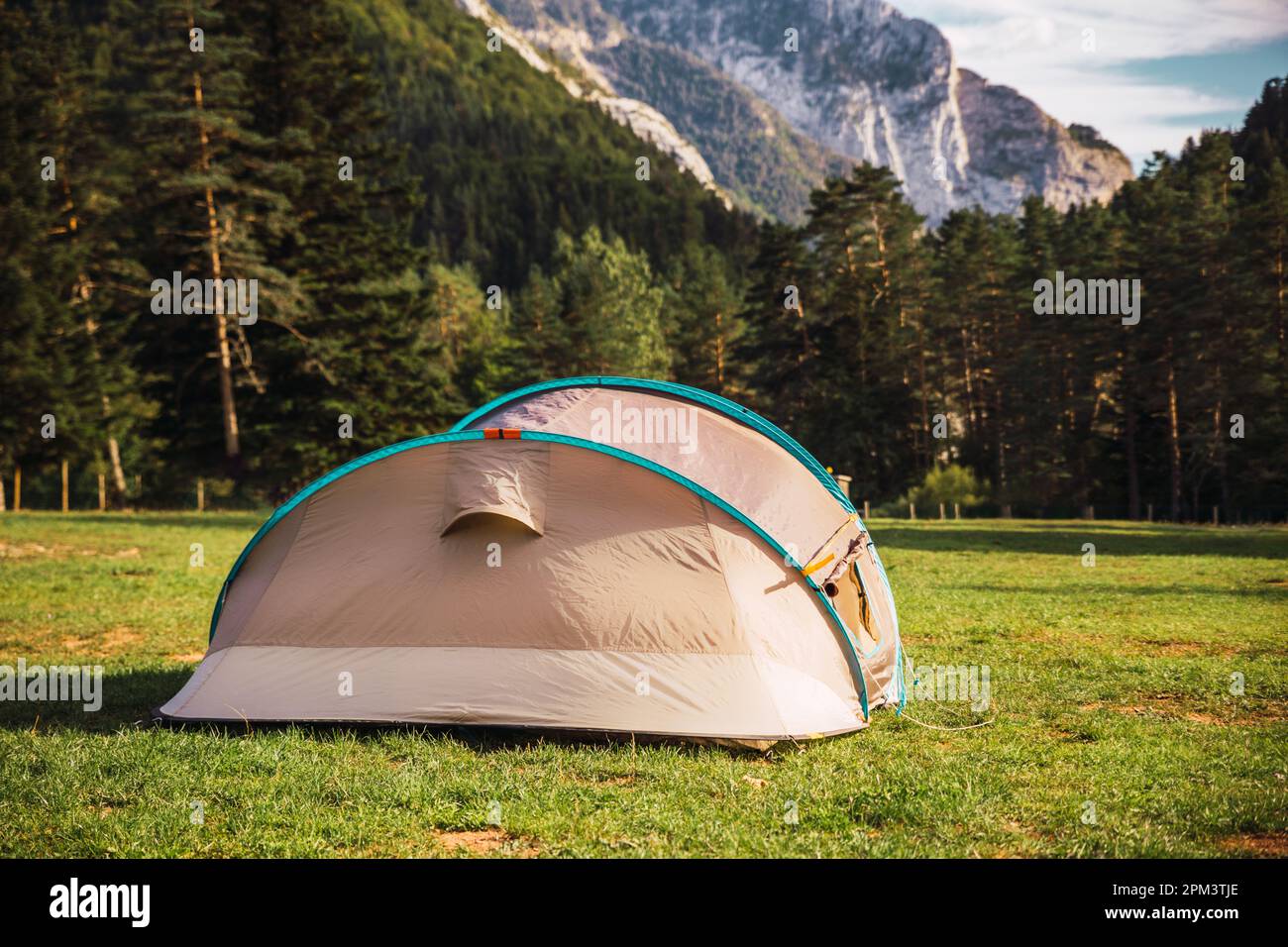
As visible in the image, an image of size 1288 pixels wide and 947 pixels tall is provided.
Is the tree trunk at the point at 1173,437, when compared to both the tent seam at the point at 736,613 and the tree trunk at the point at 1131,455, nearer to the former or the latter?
the tree trunk at the point at 1131,455

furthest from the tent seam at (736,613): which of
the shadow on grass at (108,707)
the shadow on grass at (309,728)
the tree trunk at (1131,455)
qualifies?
the tree trunk at (1131,455)

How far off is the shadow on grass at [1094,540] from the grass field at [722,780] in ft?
46.7

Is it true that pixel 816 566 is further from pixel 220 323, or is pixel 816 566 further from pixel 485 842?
pixel 220 323

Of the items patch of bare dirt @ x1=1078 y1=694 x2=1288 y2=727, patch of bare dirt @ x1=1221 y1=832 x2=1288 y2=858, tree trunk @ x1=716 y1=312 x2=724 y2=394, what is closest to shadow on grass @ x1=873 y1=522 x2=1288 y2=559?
patch of bare dirt @ x1=1078 y1=694 x2=1288 y2=727

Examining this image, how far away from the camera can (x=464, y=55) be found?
17638cm

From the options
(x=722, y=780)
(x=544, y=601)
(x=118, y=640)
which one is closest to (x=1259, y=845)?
(x=722, y=780)

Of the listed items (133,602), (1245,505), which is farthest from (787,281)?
(133,602)

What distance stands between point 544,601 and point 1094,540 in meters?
24.5

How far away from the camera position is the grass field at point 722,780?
5.21m

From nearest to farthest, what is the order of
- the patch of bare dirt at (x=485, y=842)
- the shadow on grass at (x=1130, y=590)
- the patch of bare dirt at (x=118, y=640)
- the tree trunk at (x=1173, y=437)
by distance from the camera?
1. the patch of bare dirt at (x=485, y=842)
2. the patch of bare dirt at (x=118, y=640)
3. the shadow on grass at (x=1130, y=590)
4. the tree trunk at (x=1173, y=437)

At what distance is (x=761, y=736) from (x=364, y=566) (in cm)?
318

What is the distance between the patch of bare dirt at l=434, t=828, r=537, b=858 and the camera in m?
5.16

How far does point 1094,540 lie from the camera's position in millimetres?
27969
